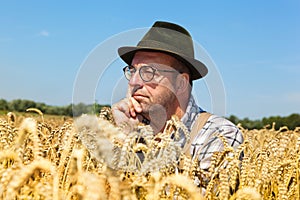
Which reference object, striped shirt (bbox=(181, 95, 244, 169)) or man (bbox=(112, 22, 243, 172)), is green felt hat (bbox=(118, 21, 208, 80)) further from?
striped shirt (bbox=(181, 95, 244, 169))

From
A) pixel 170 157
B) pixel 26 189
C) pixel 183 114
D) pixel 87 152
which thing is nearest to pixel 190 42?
pixel 183 114

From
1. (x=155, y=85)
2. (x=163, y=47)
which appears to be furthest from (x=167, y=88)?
(x=163, y=47)

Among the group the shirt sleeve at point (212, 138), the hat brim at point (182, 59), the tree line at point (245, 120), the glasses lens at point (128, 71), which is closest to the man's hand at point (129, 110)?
the glasses lens at point (128, 71)

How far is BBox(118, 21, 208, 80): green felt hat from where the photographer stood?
2842mm

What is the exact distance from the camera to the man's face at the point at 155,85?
2750 millimetres

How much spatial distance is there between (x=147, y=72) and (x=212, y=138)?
1.79 ft

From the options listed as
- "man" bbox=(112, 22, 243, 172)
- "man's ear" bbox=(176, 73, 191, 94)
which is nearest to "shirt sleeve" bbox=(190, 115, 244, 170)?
"man" bbox=(112, 22, 243, 172)

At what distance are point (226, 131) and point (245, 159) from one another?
1.18 metres

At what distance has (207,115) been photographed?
3.13 m

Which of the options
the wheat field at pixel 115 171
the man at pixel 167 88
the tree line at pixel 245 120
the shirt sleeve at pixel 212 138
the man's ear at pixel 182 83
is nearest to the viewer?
the wheat field at pixel 115 171

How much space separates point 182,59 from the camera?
3.00 meters

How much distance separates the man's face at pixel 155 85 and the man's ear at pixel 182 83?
41 millimetres

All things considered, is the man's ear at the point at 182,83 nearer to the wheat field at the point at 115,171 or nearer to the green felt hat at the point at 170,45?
the green felt hat at the point at 170,45

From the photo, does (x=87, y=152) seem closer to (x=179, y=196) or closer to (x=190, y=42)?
(x=179, y=196)
